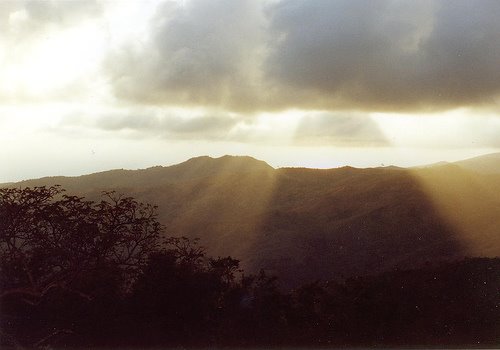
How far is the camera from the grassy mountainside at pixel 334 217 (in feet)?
238

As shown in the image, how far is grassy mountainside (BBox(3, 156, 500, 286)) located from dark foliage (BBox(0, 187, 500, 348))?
110 feet

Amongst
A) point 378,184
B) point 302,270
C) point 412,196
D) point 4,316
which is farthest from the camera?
point 378,184

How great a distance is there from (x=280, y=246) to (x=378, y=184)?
34.7 metres

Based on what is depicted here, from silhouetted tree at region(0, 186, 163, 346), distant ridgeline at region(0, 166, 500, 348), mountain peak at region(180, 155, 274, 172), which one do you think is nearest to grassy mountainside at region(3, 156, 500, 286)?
mountain peak at region(180, 155, 274, 172)

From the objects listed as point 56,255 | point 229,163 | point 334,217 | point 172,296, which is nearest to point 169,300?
point 172,296

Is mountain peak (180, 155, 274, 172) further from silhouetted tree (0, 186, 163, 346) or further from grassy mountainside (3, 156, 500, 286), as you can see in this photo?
silhouetted tree (0, 186, 163, 346)

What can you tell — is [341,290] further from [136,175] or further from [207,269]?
[136,175]

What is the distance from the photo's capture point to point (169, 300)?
22312mm

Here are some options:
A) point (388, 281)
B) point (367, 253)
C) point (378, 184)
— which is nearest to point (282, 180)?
point (378, 184)

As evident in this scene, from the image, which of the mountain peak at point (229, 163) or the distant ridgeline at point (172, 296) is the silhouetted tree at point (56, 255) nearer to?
the distant ridgeline at point (172, 296)

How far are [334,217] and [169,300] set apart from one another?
3103 inches

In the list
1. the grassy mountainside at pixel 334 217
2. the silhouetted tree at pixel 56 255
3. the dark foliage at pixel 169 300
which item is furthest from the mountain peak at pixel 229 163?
the silhouetted tree at pixel 56 255

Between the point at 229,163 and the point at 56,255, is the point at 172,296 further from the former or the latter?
the point at 229,163

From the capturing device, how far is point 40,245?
22.1 metres
